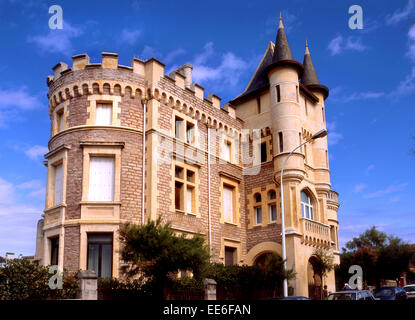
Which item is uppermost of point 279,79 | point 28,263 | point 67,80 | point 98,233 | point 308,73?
point 308,73

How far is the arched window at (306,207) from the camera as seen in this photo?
29.8m

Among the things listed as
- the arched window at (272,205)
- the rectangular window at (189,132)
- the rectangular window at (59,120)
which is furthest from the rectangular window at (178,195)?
the rectangular window at (59,120)

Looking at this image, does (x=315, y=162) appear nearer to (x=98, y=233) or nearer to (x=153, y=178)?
(x=153, y=178)

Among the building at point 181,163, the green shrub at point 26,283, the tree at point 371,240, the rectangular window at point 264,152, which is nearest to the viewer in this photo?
the green shrub at point 26,283

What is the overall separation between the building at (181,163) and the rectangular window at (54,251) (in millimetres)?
52

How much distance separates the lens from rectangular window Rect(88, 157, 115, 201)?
22953 mm

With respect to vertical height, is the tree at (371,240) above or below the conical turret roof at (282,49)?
below

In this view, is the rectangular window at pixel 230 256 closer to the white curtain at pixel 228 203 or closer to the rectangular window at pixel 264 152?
the white curtain at pixel 228 203

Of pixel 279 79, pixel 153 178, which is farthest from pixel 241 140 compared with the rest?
pixel 153 178

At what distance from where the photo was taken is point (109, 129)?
927 inches

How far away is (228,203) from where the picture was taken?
29469 mm

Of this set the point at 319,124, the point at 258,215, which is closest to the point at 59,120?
the point at 258,215

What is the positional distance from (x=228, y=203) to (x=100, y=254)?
10077 millimetres
